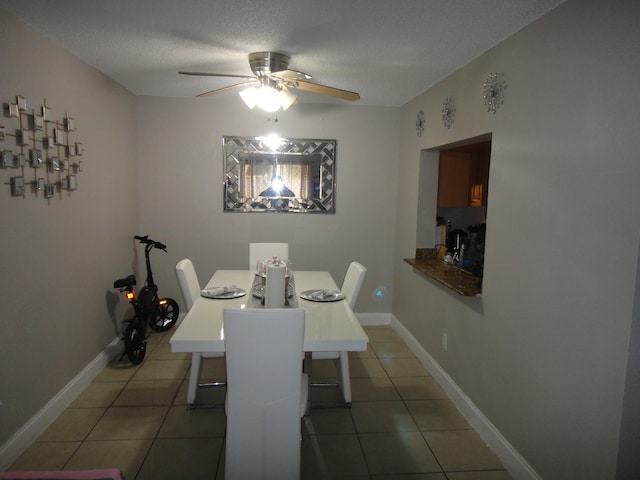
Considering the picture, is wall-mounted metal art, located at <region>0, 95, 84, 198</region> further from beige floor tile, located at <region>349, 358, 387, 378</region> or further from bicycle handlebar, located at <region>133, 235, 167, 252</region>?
beige floor tile, located at <region>349, 358, 387, 378</region>

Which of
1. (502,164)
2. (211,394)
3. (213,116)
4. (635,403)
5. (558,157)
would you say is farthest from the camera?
(213,116)

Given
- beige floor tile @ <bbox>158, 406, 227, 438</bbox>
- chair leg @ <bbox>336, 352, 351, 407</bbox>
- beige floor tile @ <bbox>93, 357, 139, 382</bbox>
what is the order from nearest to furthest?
beige floor tile @ <bbox>158, 406, 227, 438</bbox> → chair leg @ <bbox>336, 352, 351, 407</bbox> → beige floor tile @ <bbox>93, 357, 139, 382</bbox>

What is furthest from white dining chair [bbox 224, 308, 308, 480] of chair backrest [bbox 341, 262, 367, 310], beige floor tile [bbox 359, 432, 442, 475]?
chair backrest [bbox 341, 262, 367, 310]

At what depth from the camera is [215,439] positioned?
2.50 metres

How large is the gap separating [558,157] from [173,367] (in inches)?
120

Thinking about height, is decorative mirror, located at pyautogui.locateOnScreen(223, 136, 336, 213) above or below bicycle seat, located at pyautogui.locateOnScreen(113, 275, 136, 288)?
above

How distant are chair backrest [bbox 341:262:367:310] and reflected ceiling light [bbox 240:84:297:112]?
124cm

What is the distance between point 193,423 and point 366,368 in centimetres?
143

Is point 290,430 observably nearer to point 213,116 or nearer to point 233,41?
point 233,41

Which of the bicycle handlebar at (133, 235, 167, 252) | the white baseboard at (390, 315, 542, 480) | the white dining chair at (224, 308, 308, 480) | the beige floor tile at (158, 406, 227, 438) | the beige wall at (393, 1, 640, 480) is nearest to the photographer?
the beige wall at (393, 1, 640, 480)

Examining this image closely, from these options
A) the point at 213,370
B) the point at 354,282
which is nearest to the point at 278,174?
the point at 354,282

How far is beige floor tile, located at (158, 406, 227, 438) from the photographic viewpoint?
2.55 m

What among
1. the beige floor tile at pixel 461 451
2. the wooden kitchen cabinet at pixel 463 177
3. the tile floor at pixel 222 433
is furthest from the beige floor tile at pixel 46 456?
the wooden kitchen cabinet at pixel 463 177

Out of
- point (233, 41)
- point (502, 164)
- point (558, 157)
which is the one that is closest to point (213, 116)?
point (233, 41)
